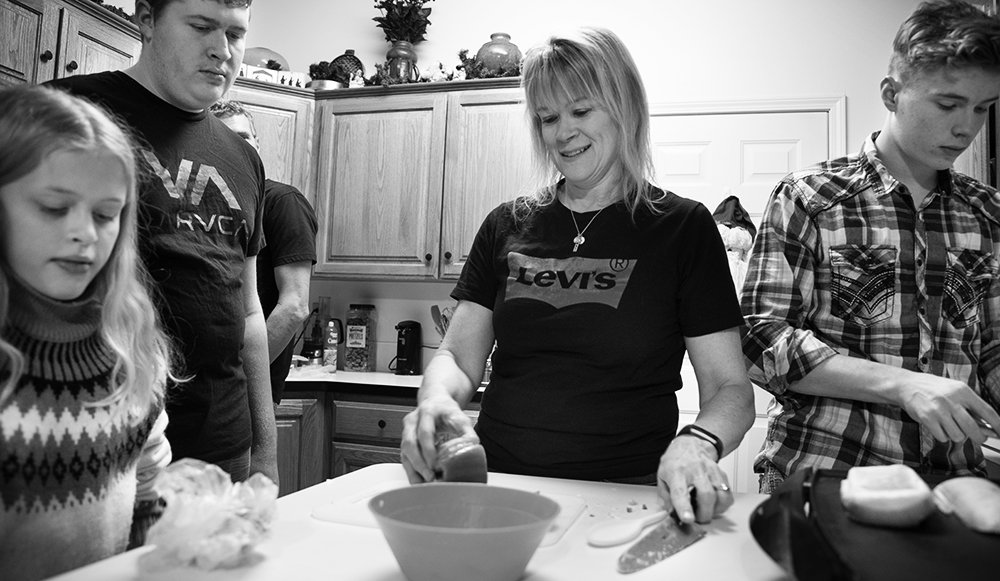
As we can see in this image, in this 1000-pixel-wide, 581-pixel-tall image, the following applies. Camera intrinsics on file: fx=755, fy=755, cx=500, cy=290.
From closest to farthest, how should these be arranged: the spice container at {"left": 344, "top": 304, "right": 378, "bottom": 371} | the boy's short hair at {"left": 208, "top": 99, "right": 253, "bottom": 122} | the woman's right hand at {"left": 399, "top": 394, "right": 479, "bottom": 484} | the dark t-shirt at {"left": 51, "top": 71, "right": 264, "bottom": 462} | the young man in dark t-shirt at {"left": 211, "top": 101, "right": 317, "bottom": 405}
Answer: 1. the woman's right hand at {"left": 399, "top": 394, "right": 479, "bottom": 484}
2. the dark t-shirt at {"left": 51, "top": 71, "right": 264, "bottom": 462}
3. the boy's short hair at {"left": 208, "top": 99, "right": 253, "bottom": 122}
4. the young man in dark t-shirt at {"left": 211, "top": 101, "right": 317, "bottom": 405}
5. the spice container at {"left": 344, "top": 304, "right": 378, "bottom": 371}

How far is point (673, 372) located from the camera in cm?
122

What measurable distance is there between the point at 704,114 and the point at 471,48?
1175 millimetres

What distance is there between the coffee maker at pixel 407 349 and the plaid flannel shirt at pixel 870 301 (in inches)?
90.5

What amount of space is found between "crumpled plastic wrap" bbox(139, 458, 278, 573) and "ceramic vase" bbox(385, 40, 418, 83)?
2.92 metres

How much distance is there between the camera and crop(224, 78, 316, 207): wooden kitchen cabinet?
3.42m

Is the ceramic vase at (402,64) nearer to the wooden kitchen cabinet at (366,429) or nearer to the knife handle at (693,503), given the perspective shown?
the wooden kitchen cabinet at (366,429)

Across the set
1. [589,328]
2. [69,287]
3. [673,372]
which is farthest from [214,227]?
[673,372]

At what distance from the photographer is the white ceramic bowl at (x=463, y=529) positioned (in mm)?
655

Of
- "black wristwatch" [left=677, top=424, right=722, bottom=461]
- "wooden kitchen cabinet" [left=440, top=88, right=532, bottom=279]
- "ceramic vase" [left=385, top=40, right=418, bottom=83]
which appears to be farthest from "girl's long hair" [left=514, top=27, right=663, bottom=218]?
"ceramic vase" [left=385, top=40, right=418, bottom=83]

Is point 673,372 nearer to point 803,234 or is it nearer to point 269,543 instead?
point 803,234

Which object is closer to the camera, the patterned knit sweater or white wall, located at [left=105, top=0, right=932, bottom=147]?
the patterned knit sweater

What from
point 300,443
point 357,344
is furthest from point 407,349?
point 300,443

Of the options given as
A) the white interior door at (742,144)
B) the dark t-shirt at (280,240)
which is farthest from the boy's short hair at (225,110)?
the white interior door at (742,144)

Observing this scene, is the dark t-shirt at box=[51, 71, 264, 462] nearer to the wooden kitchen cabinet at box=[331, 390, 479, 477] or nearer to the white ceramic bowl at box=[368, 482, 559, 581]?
the white ceramic bowl at box=[368, 482, 559, 581]
